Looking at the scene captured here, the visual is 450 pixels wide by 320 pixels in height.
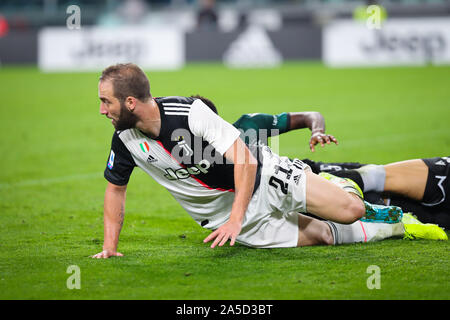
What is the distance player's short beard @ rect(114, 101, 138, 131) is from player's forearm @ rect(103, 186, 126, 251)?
0.53 meters

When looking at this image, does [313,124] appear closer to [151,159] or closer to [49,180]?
[151,159]

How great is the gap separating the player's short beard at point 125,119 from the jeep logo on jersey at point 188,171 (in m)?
0.42

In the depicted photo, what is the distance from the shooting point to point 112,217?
4.45m

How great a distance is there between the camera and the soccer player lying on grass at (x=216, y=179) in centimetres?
404

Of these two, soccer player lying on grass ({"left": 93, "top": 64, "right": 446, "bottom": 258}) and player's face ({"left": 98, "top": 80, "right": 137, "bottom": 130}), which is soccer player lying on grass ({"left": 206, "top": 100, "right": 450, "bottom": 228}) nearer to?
soccer player lying on grass ({"left": 93, "top": 64, "right": 446, "bottom": 258})

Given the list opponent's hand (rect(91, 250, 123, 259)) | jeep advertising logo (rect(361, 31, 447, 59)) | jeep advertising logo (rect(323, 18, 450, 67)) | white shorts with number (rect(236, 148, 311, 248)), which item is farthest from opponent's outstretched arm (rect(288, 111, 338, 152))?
jeep advertising logo (rect(361, 31, 447, 59))

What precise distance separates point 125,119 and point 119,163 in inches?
17.2

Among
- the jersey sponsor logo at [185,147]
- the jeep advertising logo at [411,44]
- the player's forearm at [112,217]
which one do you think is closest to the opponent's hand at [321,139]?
the jersey sponsor logo at [185,147]

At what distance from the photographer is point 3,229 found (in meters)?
5.42

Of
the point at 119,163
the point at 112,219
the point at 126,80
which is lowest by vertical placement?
the point at 112,219

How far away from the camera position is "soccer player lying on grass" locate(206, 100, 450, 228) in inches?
197

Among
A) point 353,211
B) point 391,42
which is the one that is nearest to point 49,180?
point 353,211

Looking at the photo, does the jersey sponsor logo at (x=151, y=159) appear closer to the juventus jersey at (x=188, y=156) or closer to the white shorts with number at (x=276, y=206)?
the juventus jersey at (x=188, y=156)
